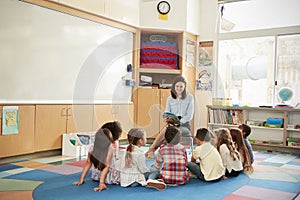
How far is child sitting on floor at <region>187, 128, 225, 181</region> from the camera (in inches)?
121

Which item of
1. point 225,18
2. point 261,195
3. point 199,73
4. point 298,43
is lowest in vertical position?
point 261,195

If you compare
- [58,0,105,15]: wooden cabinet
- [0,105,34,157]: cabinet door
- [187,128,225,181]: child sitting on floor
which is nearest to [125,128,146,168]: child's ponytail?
[187,128,225,181]: child sitting on floor

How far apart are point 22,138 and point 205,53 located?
3763mm

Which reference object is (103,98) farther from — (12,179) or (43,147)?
(12,179)

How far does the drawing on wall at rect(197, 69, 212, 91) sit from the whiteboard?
146cm

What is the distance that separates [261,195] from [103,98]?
122 inches

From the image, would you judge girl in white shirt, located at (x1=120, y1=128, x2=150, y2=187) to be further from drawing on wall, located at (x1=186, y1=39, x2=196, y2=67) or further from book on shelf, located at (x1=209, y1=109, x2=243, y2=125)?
drawing on wall, located at (x1=186, y1=39, x2=196, y2=67)

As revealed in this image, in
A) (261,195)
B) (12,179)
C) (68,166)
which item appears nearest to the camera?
(261,195)

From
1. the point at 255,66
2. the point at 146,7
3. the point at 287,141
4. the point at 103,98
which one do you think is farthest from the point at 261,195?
the point at 146,7

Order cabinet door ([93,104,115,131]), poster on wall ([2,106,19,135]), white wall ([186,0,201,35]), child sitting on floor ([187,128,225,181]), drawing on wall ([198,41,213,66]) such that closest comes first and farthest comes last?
child sitting on floor ([187,128,225,181]) < poster on wall ([2,106,19,135]) < cabinet door ([93,104,115,131]) < white wall ([186,0,201,35]) < drawing on wall ([198,41,213,66])

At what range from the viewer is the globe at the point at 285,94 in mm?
5359

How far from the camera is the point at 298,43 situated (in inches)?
213

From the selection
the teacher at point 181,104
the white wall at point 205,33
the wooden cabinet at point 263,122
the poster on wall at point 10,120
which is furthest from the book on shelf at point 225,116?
the poster on wall at point 10,120

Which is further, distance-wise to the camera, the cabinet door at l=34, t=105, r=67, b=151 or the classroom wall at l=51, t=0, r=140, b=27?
the classroom wall at l=51, t=0, r=140, b=27
